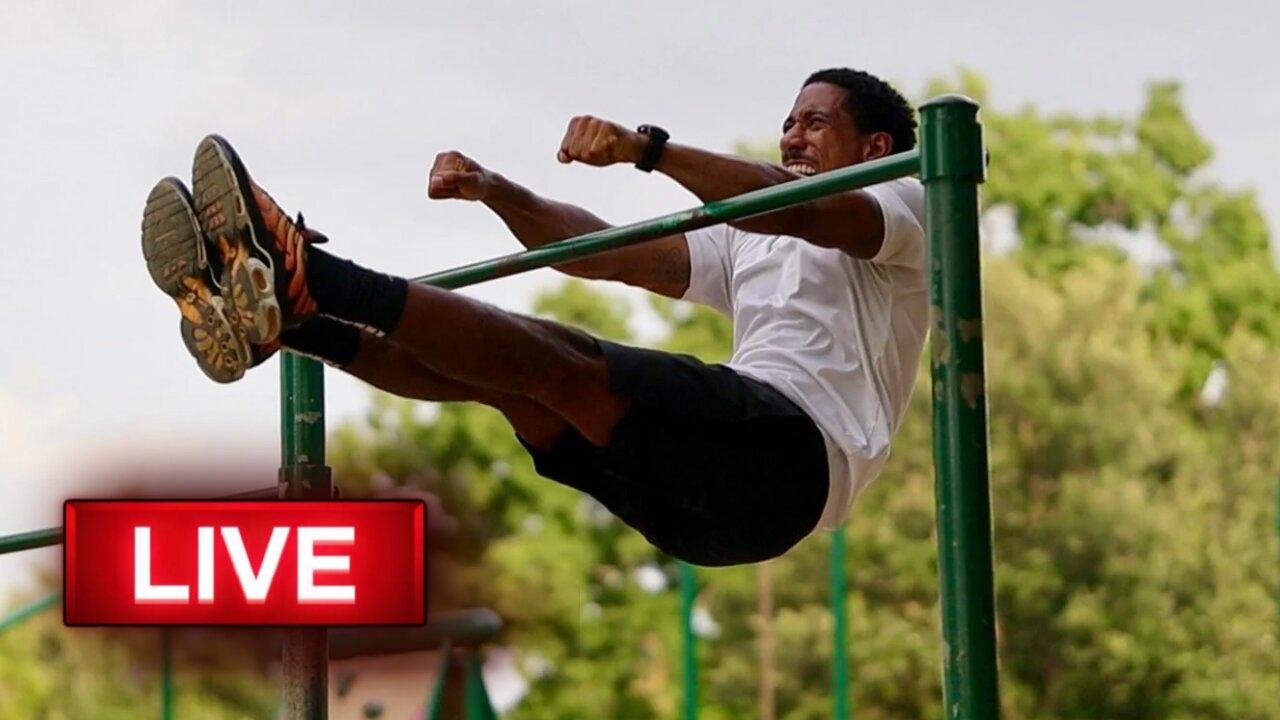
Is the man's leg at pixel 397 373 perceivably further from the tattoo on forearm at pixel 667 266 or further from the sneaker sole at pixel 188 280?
the tattoo on forearm at pixel 667 266

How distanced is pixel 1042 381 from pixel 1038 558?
1381 mm

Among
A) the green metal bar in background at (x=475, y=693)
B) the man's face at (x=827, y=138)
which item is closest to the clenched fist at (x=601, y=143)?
the man's face at (x=827, y=138)

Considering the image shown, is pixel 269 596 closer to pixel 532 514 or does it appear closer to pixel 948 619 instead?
pixel 948 619

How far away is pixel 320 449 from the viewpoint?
9.88 feet

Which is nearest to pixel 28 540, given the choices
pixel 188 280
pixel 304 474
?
pixel 304 474

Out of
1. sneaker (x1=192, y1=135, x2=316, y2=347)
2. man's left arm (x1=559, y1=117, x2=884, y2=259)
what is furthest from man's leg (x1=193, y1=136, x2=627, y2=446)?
man's left arm (x1=559, y1=117, x2=884, y2=259)

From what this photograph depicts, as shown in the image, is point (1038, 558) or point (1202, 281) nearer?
point (1038, 558)

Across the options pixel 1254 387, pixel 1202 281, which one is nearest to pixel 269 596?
pixel 1254 387

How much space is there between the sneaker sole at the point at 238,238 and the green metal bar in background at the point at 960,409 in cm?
75

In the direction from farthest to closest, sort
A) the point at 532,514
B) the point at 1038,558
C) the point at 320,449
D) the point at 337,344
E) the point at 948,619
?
the point at 532,514, the point at 1038,558, the point at 320,449, the point at 337,344, the point at 948,619

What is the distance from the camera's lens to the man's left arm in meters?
2.54

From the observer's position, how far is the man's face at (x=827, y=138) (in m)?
3.12

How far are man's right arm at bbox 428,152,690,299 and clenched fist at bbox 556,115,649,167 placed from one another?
34 cm

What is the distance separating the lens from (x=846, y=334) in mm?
2850
